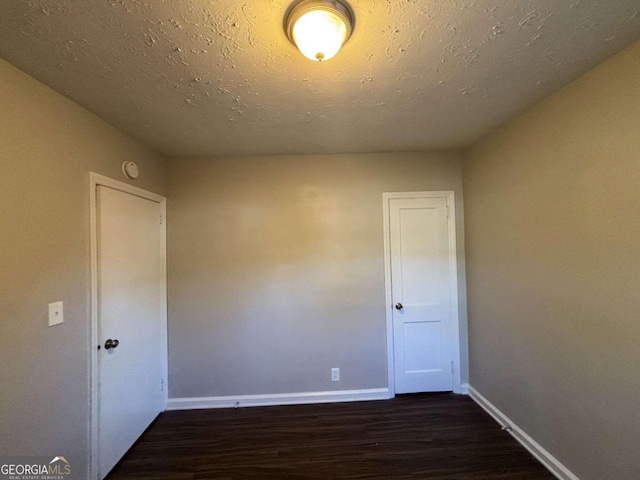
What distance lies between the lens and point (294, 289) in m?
2.67

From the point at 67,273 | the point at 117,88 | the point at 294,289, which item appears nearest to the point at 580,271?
the point at 294,289

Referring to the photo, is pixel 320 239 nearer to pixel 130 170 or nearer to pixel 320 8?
pixel 130 170

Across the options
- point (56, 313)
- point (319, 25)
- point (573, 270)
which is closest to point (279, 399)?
point (56, 313)

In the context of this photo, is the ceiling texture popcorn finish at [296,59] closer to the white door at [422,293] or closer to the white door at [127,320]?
the white door at [127,320]

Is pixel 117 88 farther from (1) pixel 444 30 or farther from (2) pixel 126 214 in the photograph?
(1) pixel 444 30

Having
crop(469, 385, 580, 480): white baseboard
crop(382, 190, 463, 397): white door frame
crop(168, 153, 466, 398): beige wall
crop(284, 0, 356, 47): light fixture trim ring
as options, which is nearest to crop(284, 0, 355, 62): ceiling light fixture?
crop(284, 0, 356, 47): light fixture trim ring

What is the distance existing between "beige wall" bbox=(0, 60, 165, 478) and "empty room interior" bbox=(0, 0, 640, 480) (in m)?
0.01

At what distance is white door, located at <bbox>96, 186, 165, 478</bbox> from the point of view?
1810mm

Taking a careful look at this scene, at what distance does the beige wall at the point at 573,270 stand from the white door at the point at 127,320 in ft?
9.73

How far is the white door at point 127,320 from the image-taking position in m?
1.81

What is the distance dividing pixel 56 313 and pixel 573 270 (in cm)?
298

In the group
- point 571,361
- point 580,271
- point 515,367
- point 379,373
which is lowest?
point 379,373

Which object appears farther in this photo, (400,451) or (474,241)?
(474,241)

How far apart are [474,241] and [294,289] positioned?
1810 mm
